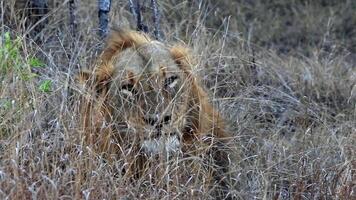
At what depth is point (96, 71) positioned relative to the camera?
16.5 feet

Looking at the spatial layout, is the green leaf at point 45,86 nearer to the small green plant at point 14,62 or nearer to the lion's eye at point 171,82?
the small green plant at point 14,62

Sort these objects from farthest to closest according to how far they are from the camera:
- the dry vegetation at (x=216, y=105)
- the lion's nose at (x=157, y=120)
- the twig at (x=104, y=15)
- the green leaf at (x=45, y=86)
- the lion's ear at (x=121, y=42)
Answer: the twig at (x=104, y=15)
the green leaf at (x=45, y=86)
the lion's ear at (x=121, y=42)
the lion's nose at (x=157, y=120)
the dry vegetation at (x=216, y=105)

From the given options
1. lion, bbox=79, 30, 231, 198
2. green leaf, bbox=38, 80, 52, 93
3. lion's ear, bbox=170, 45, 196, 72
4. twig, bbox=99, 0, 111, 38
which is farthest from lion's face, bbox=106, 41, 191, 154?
twig, bbox=99, 0, 111, 38

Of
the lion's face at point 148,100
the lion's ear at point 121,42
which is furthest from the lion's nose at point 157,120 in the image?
the lion's ear at point 121,42

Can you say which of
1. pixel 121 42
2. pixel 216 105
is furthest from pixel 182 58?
pixel 216 105

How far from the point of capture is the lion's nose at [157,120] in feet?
15.7

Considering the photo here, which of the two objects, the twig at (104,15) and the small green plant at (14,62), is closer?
the small green plant at (14,62)

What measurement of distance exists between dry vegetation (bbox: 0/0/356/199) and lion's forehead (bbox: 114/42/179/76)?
12.2 inches

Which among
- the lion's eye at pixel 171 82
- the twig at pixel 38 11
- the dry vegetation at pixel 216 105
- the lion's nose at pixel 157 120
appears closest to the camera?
the dry vegetation at pixel 216 105

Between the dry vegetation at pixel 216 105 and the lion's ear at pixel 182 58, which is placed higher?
the lion's ear at pixel 182 58

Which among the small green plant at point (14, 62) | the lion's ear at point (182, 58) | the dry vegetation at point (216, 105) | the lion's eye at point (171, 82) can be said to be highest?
the lion's ear at point (182, 58)

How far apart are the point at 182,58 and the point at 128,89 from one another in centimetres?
37

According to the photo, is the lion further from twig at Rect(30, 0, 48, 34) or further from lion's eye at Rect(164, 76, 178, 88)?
twig at Rect(30, 0, 48, 34)

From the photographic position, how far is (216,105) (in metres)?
5.68
